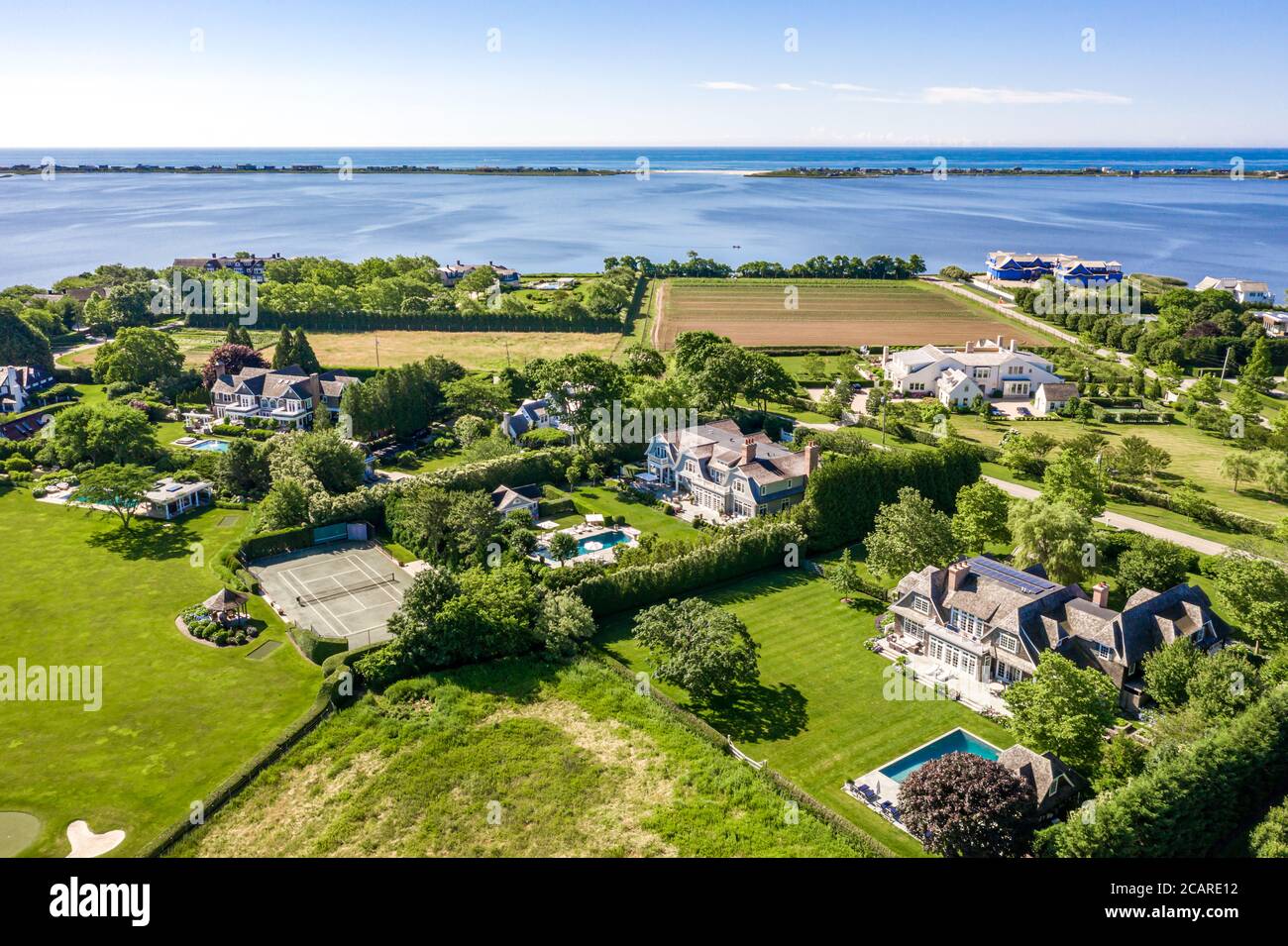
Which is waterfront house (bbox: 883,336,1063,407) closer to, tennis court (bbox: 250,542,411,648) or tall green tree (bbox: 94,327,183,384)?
tennis court (bbox: 250,542,411,648)

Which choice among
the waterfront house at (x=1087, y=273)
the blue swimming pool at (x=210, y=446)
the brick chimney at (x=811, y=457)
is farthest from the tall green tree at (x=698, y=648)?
the waterfront house at (x=1087, y=273)

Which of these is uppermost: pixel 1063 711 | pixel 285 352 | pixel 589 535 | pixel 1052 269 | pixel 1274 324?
pixel 1052 269

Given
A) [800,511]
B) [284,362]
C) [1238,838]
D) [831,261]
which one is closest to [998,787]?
[1238,838]

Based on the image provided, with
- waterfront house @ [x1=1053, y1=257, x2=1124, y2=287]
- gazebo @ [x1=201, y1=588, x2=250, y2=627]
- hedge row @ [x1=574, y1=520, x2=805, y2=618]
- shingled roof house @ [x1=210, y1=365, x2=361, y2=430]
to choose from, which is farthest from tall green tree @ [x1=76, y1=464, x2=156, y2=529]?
waterfront house @ [x1=1053, y1=257, x2=1124, y2=287]

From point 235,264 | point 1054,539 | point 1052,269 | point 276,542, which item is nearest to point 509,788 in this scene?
point 276,542

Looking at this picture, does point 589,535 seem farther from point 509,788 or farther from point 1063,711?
point 1063,711
